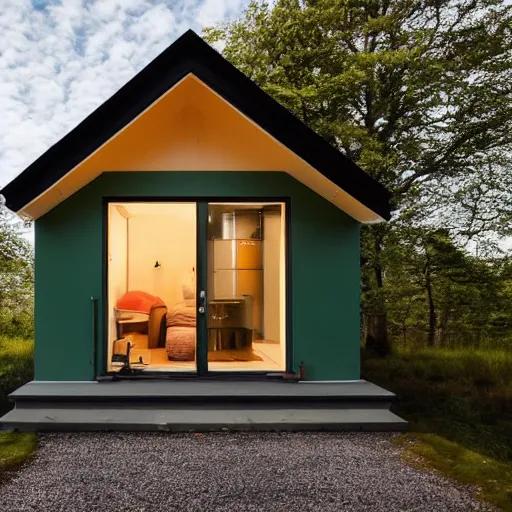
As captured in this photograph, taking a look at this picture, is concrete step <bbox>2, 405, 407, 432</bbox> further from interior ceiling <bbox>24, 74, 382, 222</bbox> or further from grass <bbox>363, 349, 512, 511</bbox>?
interior ceiling <bbox>24, 74, 382, 222</bbox>

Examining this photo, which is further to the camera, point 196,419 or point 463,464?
point 196,419

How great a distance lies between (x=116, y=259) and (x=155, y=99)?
2343mm

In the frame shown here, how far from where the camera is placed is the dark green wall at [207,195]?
436 centimetres

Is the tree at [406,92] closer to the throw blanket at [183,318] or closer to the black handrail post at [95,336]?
the throw blanket at [183,318]

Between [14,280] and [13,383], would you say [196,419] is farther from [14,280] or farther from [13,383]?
[14,280]

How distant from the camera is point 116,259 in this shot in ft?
17.4

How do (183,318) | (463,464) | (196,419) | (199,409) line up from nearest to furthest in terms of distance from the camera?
1. (463,464)
2. (196,419)
3. (199,409)
4. (183,318)

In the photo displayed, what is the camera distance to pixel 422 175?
7.84 metres

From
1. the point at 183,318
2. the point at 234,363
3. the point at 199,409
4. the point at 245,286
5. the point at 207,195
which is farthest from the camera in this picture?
the point at 183,318

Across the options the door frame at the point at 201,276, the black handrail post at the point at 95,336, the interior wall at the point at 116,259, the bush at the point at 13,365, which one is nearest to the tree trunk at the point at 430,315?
the door frame at the point at 201,276

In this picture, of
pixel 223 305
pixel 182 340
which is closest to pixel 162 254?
pixel 182 340

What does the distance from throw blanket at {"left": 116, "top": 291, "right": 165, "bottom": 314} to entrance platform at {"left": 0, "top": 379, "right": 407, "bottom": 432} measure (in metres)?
1.61

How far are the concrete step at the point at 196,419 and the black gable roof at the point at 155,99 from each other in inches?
77.5

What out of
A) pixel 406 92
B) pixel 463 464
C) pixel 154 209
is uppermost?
pixel 406 92
